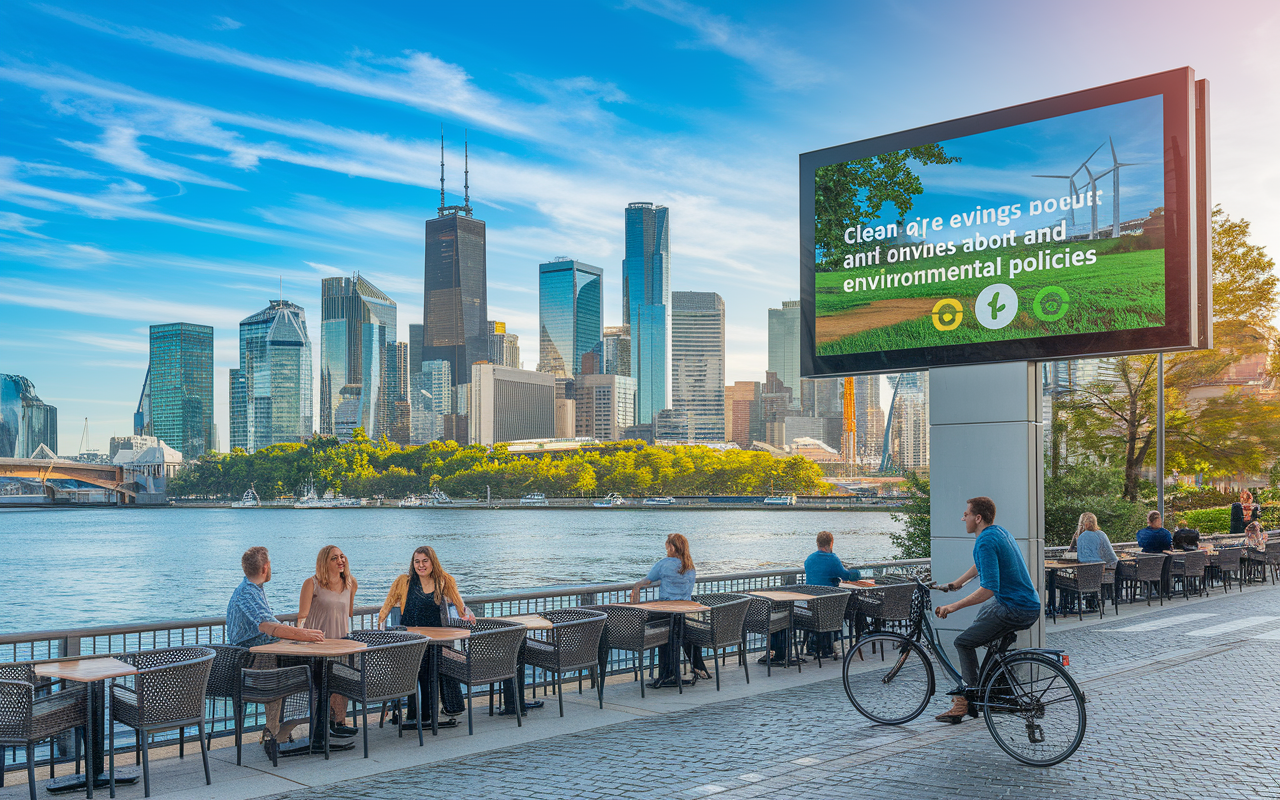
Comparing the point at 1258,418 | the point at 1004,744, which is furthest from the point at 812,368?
the point at 1258,418

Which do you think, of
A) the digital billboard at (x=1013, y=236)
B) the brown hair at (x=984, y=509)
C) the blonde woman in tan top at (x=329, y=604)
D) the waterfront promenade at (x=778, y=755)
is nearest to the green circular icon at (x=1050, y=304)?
the digital billboard at (x=1013, y=236)

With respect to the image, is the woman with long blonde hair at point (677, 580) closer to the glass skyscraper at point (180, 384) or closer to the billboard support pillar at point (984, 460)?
the billboard support pillar at point (984, 460)

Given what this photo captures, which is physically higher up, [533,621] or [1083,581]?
[533,621]

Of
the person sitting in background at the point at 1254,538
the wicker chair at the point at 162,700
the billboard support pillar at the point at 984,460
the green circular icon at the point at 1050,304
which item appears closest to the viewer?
the wicker chair at the point at 162,700

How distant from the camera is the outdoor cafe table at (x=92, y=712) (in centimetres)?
639

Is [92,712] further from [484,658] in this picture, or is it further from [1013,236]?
[1013,236]

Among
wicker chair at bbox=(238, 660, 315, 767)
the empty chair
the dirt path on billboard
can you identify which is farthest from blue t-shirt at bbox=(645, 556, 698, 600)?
wicker chair at bbox=(238, 660, 315, 767)

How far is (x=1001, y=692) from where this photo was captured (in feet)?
23.7

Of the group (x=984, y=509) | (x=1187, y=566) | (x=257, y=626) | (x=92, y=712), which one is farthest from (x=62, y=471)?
(x=984, y=509)

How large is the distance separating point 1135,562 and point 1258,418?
17.3 m

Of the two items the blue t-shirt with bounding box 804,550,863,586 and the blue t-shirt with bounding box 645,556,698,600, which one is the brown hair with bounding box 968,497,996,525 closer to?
the blue t-shirt with bounding box 645,556,698,600

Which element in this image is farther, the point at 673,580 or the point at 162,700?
the point at 673,580

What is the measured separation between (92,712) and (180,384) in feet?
679

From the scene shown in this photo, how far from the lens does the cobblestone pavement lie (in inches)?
251
